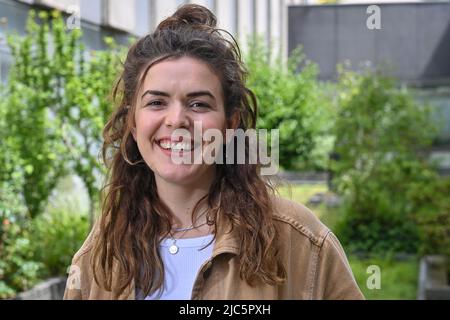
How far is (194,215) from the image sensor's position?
1.76m

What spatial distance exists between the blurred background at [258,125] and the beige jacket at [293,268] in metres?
0.20

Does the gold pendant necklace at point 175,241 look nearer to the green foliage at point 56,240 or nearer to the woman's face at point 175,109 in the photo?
the woman's face at point 175,109

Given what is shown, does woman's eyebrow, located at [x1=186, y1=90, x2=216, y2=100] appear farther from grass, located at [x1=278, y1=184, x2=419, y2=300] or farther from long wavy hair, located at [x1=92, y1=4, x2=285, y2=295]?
grass, located at [x1=278, y1=184, x2=419, y2=300]

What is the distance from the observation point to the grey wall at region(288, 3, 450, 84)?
20.2 meters

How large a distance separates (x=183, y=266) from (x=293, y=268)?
0.23m

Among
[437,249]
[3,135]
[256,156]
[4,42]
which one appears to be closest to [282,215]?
[256,156]

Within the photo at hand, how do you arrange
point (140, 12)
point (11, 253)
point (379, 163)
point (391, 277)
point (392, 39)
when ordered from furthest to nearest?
point (392, 39) < point (140, 12) < point (379, 163) < point (391, 277) < point (11, 253)

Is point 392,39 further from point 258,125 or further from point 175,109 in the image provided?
point 175,109

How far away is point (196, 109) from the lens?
65.9 inches

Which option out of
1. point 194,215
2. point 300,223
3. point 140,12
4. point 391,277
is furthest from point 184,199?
point 140,12

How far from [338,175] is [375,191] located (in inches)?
31.5

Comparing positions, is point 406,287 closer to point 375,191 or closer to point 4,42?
point 375,191

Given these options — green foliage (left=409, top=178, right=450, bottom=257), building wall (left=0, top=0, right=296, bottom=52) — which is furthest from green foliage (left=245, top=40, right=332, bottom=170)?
green foliage (left=409, top=178, right=450, bottom=257)

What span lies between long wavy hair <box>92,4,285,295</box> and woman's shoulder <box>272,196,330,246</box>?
0.10 feet
